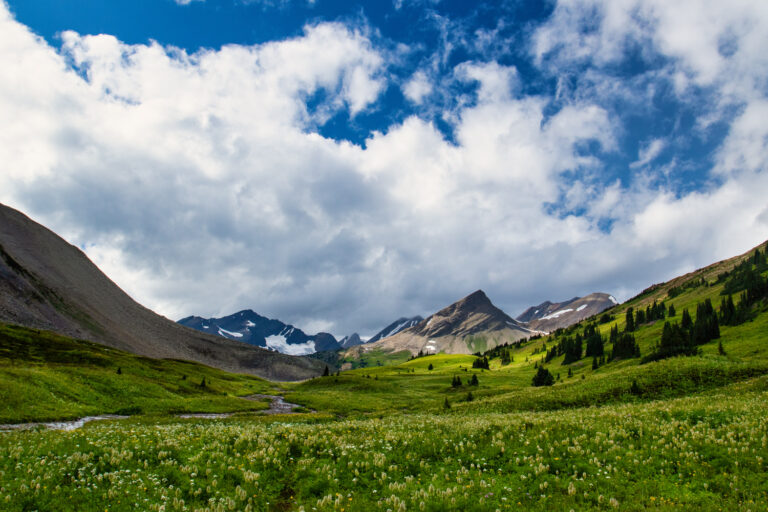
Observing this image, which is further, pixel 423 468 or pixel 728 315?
pixel 728 315

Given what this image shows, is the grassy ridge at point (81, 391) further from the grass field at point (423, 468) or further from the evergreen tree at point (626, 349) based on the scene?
the evergreen tree at point (626, 349)

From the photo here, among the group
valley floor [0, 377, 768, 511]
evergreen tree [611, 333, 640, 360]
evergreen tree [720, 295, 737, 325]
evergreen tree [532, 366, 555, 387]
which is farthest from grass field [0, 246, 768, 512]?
evergreen tree [720, 295, 737, 325]

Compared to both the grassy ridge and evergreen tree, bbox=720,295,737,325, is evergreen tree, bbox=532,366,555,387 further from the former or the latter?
evergreen tree, bbox=720,295,737,325

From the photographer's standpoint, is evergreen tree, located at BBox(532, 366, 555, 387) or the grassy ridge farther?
evergreen tree, located at BBox(532, 366, 555, 387)

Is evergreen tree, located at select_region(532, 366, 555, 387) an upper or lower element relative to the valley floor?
lower

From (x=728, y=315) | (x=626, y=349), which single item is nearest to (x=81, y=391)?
(x=626, y=349)

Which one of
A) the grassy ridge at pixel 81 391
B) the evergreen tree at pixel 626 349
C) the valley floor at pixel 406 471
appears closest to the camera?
the valley floor at pixel 406 471

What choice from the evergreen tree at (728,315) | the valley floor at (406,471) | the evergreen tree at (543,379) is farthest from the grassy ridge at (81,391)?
the evergreen tree at (728,315)

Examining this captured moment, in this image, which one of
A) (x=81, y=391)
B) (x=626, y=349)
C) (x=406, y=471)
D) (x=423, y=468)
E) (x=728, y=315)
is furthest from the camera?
(x=728, y=315)

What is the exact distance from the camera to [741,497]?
9820 millimetres

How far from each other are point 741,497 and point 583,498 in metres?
4.22

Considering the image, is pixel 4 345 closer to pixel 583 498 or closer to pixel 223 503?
pixel 223 503

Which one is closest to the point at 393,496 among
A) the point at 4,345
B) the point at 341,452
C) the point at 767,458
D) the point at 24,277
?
the point at 341,452

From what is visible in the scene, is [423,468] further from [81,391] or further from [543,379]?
[543,379]
